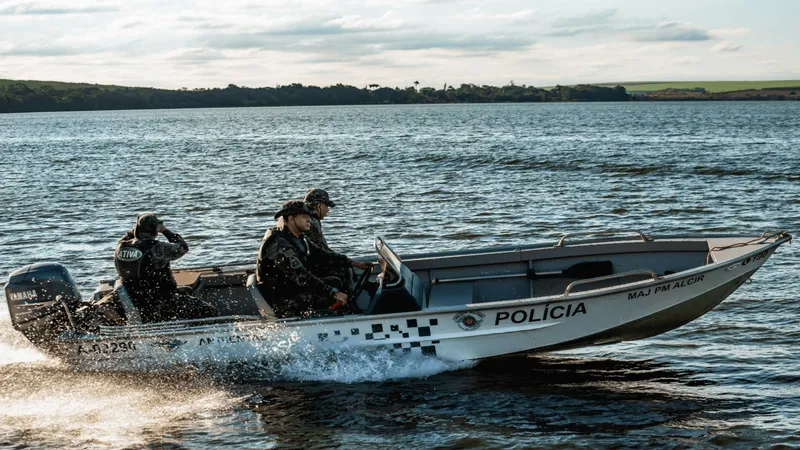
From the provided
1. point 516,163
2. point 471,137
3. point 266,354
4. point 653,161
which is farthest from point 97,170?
point 266,354

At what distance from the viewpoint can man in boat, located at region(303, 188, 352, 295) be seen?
11.0 m

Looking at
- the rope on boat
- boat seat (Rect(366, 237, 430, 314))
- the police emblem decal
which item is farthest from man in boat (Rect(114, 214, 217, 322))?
the rope on boat

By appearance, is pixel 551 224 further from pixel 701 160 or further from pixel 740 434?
pixel 701 160

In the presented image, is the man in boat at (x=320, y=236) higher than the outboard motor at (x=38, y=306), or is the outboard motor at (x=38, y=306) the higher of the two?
the man in boat at (x=320, y=236)

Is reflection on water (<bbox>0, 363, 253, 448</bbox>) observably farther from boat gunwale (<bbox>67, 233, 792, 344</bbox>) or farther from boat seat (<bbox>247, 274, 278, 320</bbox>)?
boat seat (<bbox>247, 274, 278, 320</bbox>)

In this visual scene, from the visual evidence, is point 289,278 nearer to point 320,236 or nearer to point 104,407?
point 320,236

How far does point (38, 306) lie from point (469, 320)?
486 cm

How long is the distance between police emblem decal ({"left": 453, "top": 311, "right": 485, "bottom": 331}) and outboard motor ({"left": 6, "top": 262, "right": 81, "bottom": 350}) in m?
4.38

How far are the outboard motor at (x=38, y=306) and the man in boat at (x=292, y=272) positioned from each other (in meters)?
2.28

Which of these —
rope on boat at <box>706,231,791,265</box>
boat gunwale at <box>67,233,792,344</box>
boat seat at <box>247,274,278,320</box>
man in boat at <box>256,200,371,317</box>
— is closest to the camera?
boat gunwale at <box>67,233,792,344</box>

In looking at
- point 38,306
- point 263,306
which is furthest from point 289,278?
point 38,306

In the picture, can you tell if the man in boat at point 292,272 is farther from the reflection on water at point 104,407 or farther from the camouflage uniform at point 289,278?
the reflection on water at point 104,407

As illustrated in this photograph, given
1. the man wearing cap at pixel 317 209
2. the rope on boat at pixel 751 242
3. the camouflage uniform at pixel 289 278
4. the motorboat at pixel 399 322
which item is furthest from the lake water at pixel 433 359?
the man wearing cap at pixel 317 209

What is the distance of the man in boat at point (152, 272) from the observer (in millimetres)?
10406
